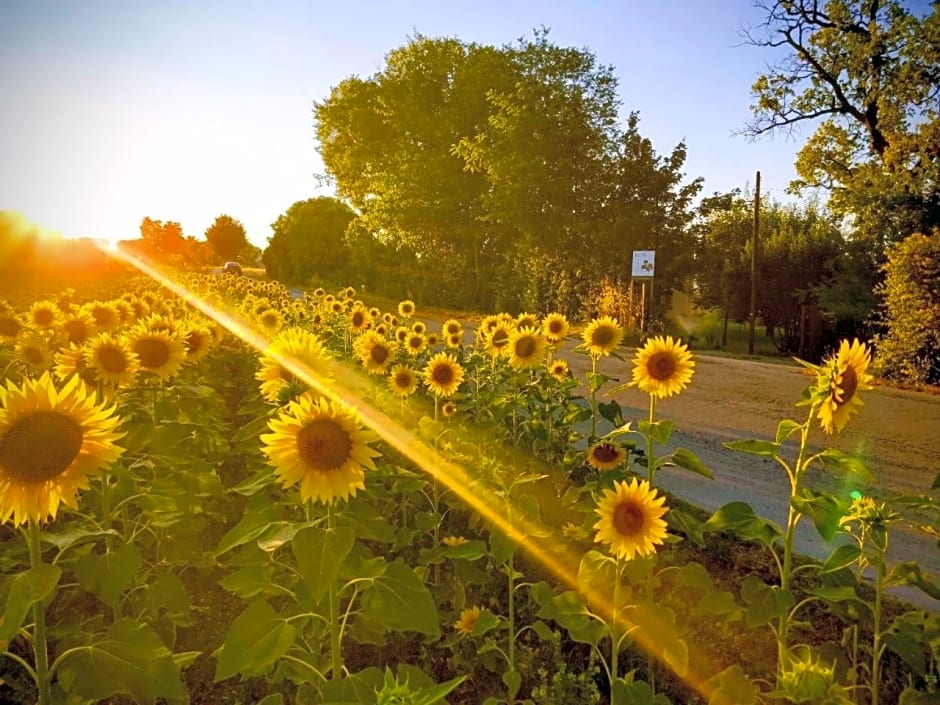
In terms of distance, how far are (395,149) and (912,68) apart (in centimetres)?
2235

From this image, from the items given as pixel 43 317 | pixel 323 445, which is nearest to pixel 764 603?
pixel 323 445

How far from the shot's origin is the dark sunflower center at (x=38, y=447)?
4.94 ft

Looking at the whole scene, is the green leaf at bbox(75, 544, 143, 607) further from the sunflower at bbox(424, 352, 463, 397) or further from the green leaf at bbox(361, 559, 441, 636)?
the sunflower at bbox(424, 352, 463, 397)

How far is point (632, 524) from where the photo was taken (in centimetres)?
196

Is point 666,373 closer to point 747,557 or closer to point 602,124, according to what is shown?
point 747,557

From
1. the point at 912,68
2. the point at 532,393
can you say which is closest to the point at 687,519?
the point at 532,393

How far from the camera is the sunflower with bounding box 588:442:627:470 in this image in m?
3.20

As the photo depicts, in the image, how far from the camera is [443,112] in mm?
26766

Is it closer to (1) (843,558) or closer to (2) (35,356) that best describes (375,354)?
(2) (35,356)

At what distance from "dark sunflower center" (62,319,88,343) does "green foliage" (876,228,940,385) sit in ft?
35.4

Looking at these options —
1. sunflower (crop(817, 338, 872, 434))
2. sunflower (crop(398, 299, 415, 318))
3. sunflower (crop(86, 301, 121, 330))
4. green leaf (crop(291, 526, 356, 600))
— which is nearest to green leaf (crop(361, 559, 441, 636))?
green leaf (crop(291, 526, 356, 600))

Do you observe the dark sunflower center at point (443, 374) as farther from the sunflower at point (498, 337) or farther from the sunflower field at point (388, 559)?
the sunflower at point (498, 337)

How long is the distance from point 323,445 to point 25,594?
27.1 inches

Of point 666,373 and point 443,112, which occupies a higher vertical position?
point 443,112
